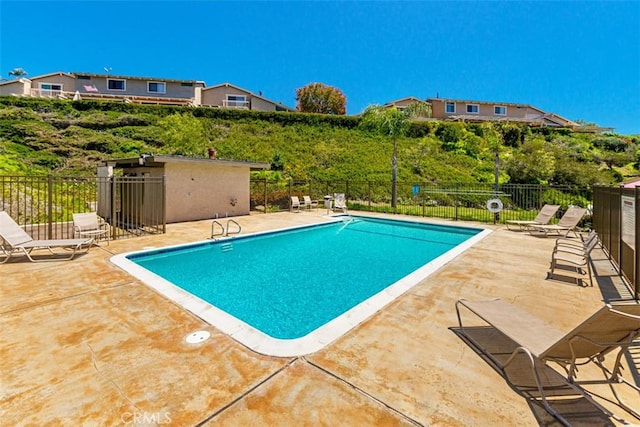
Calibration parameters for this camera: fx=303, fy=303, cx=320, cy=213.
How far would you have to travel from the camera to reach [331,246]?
938 centimetres

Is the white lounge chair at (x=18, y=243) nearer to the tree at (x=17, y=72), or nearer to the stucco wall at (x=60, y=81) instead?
the stucco wall at (x=60, y=81)

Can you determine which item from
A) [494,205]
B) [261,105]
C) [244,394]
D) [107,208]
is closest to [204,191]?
[107,208]

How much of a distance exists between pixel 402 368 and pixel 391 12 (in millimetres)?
15952

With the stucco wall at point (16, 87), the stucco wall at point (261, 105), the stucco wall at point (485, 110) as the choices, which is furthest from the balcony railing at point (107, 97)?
the stucco wall at point (485, 110)

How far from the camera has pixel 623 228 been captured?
214 inches

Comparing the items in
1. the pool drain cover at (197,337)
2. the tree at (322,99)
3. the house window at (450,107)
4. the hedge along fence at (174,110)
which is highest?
the tree at (322,99)

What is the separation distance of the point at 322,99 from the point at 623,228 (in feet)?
128

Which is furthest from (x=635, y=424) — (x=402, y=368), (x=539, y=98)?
(x=539, y=98)

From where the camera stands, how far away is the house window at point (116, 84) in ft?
108

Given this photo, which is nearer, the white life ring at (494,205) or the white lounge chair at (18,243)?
the white lounge chair at (18,243)

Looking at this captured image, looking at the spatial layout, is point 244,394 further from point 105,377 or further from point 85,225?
point 85,225

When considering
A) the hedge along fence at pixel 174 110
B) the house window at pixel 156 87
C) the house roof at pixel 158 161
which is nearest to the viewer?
the house roof at pixel 158 161

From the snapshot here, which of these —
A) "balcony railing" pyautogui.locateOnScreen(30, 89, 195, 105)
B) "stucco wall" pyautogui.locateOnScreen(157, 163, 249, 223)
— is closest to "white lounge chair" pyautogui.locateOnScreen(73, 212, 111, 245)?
"stucco wall" pyautogui.locateOnScreen(157, 163, 249, 223)

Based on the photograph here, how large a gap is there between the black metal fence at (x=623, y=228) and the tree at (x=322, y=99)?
36455 mm
